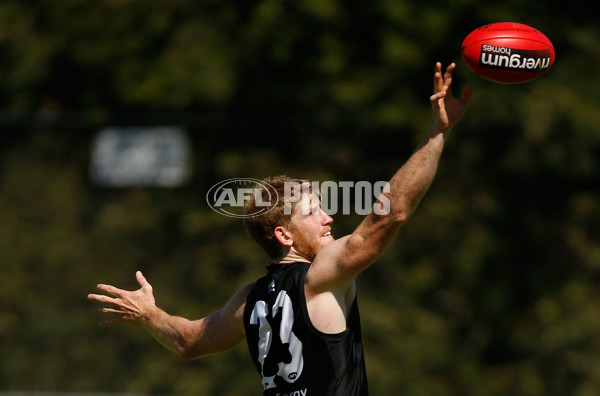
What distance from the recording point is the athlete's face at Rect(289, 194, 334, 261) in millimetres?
4105

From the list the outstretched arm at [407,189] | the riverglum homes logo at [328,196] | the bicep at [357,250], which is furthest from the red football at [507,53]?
the riverglum homes logo at [328,196]

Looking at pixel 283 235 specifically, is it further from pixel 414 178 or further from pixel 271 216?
pixel 414 178

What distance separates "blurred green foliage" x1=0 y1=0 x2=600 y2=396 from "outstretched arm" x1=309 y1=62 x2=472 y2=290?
4.29m

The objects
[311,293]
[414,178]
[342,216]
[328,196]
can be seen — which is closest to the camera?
[414,178]

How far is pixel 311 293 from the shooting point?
3852mm

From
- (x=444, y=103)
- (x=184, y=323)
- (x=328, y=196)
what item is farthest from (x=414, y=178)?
(x=328, y=196)

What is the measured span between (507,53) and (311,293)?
4.31 feet

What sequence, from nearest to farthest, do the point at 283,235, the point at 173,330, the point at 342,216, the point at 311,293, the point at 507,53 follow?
1. the point at 311,293
2. the point at 507,53
3. the point at 283,235
4. the point at 173,330
5. the point at 342,216

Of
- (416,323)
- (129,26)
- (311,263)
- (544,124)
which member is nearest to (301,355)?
(311,263)

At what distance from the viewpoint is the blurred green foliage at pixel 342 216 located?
7.99 meters

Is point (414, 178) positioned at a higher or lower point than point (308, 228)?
higher

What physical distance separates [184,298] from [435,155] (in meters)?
5.19

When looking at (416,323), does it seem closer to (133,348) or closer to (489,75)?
(133,348)

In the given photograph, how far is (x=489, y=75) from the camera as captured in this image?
4.08 metres
